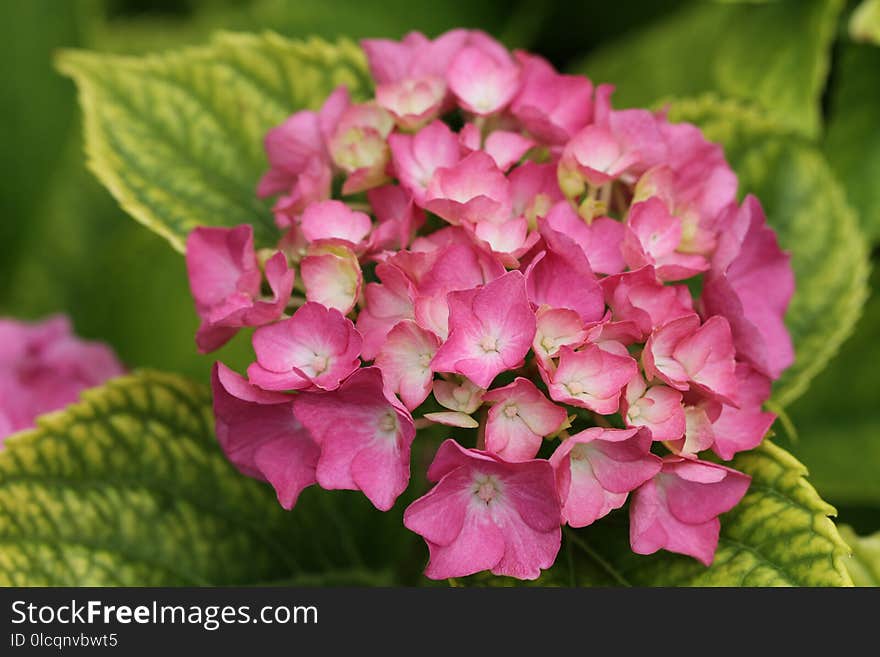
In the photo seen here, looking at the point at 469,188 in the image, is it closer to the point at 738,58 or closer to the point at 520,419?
the point at 520,419

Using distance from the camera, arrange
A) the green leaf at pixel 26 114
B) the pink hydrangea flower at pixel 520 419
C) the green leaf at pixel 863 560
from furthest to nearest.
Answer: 1. the green leaf at pixel 26 114
2. the green leaf at pixel 863 560
3. the pink hydrangea flower at pixel 520 419

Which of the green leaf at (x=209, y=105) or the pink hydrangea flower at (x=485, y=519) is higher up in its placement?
the green leaf at (x=209, y=105)

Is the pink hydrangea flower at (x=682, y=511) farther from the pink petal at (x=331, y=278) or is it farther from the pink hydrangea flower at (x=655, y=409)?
the pink petal at (x=331, y=278)

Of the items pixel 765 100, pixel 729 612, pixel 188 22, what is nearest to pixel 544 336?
pixel 729 612

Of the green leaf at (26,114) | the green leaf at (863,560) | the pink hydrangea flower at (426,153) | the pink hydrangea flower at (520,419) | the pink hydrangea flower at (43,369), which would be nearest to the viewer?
the pink hydrangea flower at (520,419)

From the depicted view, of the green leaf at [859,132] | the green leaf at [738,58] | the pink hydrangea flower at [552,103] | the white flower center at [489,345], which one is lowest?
the white flower center at [489,345]

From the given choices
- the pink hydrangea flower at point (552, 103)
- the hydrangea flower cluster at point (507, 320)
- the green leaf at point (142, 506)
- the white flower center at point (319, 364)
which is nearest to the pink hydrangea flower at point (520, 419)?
the hydrangea flower cluster at point (507, 320)

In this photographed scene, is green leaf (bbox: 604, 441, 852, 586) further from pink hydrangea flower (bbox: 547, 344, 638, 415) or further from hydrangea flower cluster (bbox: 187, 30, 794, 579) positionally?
pink hydrangea flower (bbox: 547, 344, 638, 415)
